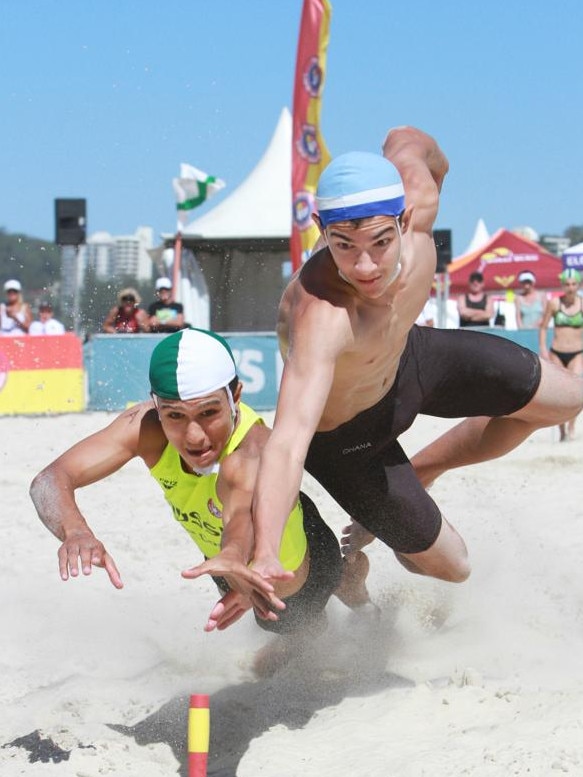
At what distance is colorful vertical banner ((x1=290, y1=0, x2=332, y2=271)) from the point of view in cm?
1450

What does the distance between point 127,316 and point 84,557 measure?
9.66 metres

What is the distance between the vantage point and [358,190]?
347 cm

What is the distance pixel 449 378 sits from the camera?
4523 mm

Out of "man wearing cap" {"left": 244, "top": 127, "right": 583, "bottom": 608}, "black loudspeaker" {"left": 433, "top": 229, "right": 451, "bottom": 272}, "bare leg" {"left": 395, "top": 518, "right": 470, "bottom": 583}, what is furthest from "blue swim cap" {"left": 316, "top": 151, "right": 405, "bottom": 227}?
"black loudspeaker" {"left": 433, "top": 229, "right": 451, "bottom": 272}

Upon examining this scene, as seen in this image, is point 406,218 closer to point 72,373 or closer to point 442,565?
point 442,565

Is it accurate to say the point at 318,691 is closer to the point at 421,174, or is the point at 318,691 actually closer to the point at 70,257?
the point at 421,174

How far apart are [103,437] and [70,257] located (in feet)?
33.8

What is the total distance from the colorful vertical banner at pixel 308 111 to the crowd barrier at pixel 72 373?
2.59 m

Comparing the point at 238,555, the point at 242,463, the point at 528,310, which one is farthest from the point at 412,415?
the point at 528,310

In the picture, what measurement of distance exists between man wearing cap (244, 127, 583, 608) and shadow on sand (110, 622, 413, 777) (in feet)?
1.45

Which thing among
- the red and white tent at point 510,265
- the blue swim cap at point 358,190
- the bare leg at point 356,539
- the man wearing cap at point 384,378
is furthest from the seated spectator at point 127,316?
the red and white tent at point 510,265

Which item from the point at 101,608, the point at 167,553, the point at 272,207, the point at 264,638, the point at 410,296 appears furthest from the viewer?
the point at 272,207

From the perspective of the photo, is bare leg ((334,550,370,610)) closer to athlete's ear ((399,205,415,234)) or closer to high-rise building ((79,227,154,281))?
athlete's ear ((399,205,415,234))

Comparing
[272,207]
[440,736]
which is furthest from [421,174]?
[272,207]
